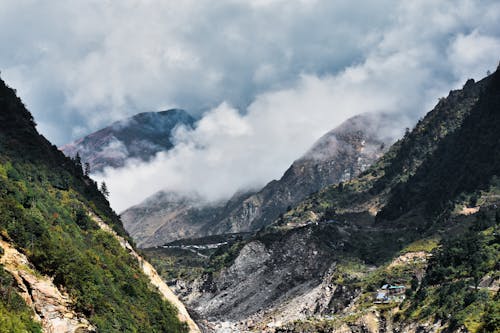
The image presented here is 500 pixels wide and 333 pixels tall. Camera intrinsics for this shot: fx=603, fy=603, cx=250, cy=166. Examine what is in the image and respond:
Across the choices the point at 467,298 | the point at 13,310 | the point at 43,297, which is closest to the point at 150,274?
the point at 467,298

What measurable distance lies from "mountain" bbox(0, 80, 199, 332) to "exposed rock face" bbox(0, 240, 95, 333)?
6.1 inches

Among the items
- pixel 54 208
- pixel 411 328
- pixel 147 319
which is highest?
pixel 54 208

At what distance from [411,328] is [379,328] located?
19197 millimetres

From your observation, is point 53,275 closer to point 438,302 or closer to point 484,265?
point 438,302

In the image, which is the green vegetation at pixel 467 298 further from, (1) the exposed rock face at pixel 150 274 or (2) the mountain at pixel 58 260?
(2) the mountain at pixel 58 260

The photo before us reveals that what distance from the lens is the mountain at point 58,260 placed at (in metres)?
91.5

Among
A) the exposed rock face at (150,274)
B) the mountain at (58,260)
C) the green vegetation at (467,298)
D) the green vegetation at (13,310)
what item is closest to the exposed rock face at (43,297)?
the mountain at (58,260)

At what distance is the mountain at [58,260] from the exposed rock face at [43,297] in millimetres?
155

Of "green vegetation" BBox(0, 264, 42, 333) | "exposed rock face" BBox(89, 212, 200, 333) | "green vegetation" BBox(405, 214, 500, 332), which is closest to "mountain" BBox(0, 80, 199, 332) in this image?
"green vegetation" BBox(0, 264, 42, 333)

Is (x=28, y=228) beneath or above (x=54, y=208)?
beneath

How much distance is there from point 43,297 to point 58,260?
11.9m

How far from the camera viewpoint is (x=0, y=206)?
10656 centimetres

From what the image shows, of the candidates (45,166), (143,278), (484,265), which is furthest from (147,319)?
(484,265)

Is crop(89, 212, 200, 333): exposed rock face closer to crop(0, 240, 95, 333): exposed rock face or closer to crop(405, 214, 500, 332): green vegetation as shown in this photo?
crop(405, 214, 500, 332): green vegetation
